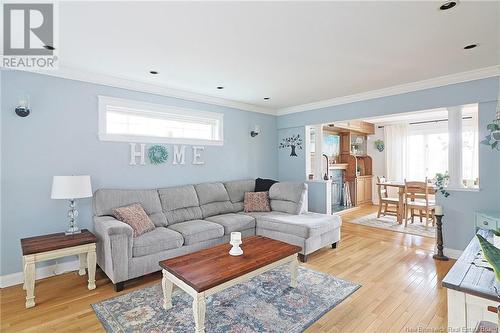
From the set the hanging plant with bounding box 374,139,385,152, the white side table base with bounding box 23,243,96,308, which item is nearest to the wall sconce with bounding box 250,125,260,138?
the white side table base with bounding box 23,243,96,308

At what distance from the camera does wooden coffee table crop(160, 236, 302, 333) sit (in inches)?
74.7

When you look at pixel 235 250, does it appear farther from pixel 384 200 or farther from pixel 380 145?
pixel 380 145

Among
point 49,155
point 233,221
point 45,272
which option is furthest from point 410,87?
point 45,272

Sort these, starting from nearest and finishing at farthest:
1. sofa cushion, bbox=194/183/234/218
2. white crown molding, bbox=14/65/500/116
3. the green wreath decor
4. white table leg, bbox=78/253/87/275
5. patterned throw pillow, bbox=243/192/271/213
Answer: white table leg, bbox=78/253/87/275 < white crown molding, bbox=14/65/500/116 < the green wreath decor < sofa cushion, bbox=194/183/234/218 < patterned throw pillow, bbox=243/192/271/213

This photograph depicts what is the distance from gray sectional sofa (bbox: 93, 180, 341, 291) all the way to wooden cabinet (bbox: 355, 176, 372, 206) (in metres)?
3.79

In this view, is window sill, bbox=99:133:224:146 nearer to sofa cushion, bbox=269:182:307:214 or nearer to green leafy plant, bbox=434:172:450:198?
sofa cushion, bbox=269:182:307:214

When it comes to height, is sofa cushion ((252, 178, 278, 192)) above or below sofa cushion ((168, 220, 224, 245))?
above

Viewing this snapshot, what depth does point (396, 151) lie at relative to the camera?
7395mm

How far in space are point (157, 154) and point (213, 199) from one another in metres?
1.12

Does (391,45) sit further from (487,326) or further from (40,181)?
(40,181)

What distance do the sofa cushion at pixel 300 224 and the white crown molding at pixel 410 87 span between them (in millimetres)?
2105

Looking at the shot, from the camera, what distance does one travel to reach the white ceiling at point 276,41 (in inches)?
76.0

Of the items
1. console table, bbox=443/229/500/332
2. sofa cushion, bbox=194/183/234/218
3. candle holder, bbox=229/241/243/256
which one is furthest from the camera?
sofa cushion, bbox=194/183/234/218

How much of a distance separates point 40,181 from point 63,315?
5.10ft
